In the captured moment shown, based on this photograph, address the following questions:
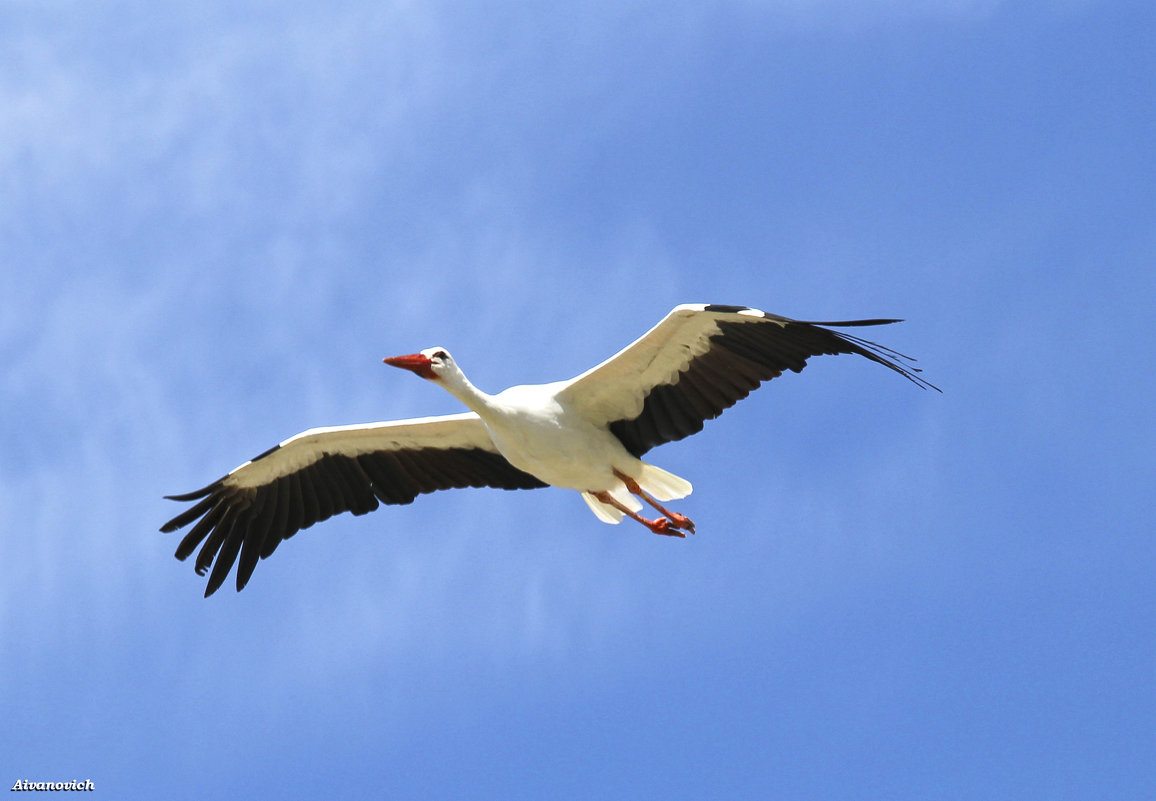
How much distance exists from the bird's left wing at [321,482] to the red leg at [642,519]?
0.84 metres

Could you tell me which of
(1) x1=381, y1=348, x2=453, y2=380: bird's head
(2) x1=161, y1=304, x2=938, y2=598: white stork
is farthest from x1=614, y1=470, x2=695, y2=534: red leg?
(1) x1=381, y1=348, x2=453, y2=380: bird's head

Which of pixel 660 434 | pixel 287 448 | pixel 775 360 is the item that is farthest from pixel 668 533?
pixel 287 448

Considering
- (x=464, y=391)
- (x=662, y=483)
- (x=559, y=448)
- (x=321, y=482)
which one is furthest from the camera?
(x=321, y=482)

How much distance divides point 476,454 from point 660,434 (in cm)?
190

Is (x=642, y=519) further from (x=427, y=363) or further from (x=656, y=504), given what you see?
(x=427, y=363)

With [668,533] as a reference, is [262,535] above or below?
above

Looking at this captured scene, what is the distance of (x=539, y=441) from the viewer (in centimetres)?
1154

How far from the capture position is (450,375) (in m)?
11.5

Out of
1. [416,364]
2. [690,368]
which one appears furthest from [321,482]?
[690,368]

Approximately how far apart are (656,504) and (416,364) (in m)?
2.39

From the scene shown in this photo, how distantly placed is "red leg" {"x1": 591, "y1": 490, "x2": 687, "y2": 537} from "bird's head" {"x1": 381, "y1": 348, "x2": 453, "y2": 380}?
6.04 feet

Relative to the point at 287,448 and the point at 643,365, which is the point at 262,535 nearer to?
the point at 287,448

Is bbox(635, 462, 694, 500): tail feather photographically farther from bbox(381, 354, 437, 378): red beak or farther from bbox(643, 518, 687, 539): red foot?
bbox(381, 354, 437, 378): red beak

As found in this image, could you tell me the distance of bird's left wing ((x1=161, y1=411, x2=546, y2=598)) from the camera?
12.8 metres
